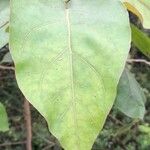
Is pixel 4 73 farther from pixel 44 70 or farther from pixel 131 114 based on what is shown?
pixel 44 70

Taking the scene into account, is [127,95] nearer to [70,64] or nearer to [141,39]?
[141,39]

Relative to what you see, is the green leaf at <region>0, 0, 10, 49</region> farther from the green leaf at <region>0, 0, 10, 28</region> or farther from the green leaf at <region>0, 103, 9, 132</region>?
the green leaf at <region>0, 103, 9, 132</region>

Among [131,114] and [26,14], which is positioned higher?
[26,14]

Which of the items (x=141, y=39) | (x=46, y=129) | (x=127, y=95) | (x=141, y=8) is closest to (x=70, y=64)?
(x=141, y=8)

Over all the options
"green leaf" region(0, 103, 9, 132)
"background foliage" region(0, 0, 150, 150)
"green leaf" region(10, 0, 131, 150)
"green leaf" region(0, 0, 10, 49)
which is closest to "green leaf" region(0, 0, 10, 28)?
"green leaf" region(0, 0, 10, 49)

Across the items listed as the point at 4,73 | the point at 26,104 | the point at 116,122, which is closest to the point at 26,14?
the point at 26,104

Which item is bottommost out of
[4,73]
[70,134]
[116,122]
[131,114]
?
[116,122]

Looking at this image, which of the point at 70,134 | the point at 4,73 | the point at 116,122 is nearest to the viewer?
the point at 70,134

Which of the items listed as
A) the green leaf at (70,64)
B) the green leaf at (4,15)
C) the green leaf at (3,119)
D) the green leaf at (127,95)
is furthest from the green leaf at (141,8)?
the green leaf at (3,119)
